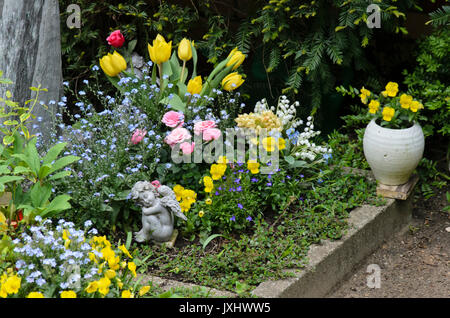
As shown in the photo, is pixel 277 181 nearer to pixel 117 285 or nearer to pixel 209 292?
pixel 209 292

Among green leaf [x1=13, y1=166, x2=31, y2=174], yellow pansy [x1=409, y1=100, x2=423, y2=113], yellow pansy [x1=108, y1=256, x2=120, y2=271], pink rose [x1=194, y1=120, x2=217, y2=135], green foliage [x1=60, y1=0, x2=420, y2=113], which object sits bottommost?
yellow pansy [x1=108, y1=256, x2=120, y2=271]

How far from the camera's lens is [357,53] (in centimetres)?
482

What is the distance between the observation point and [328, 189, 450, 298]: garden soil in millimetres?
3736

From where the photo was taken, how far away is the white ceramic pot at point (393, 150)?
4219mm

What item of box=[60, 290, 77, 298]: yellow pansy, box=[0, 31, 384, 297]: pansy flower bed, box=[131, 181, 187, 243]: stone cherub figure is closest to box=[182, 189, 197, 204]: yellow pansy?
box=[0, 31, 384, 297]: pansy flower bed

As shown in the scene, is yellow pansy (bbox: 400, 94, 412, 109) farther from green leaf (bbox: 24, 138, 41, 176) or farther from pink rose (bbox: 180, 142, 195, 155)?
green leaf (bbox: 24, 138, 41, 176)

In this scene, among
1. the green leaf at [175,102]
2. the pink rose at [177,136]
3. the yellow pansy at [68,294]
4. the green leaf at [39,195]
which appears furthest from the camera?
the green leaf at [175,102]

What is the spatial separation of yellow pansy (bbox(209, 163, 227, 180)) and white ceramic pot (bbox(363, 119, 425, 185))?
1143mm

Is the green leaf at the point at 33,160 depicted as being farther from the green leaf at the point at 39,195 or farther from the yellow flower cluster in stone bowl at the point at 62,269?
the yellow flower cluster in stone bowl at the point at 62,269

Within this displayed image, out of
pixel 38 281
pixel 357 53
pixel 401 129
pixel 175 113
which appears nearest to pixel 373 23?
pixel 357 53

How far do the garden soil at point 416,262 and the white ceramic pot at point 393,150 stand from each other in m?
0.43

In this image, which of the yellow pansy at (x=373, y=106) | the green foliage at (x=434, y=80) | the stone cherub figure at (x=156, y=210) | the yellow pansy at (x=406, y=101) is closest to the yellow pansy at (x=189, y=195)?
the stone cherub figure at (x=156, y=210)

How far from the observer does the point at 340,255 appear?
3764 mm
